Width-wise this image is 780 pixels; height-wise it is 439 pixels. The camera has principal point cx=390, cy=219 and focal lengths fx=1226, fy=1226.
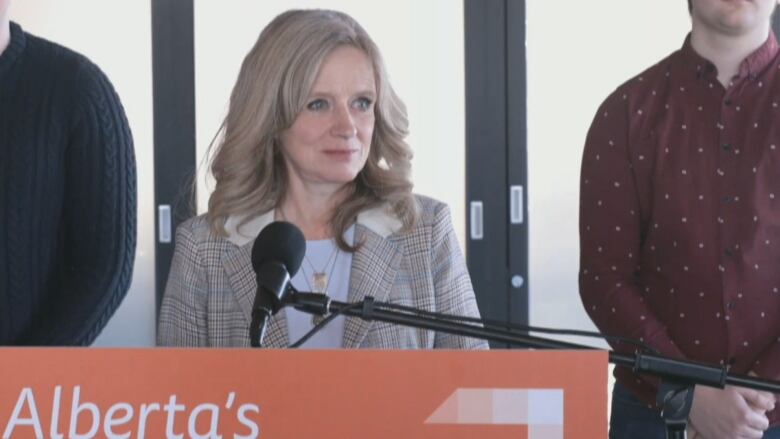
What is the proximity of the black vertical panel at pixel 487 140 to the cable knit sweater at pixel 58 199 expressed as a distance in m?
3.62

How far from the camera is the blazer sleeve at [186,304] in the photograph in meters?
2.11

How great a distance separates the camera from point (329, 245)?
7.07 feet

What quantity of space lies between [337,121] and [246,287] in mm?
325

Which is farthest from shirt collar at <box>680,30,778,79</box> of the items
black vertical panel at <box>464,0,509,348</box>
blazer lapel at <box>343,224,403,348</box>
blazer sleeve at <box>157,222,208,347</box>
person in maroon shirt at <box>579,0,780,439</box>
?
black vertical panel at <box>464,0,509,348</box>

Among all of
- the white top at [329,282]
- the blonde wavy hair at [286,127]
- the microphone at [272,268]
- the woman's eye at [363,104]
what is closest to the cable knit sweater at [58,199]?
the blonde wavy hair at [286,127]

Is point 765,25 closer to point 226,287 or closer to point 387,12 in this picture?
point 226,287

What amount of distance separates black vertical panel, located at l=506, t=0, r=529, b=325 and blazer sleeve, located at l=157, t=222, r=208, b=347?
362 cm

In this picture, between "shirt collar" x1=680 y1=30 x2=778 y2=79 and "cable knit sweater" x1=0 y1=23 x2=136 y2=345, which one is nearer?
"cable knit sweater" x1=0 y1=23 x2=136 y2=345

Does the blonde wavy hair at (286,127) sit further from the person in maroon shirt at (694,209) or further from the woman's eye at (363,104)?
the person in maroon shirt at (694,209)

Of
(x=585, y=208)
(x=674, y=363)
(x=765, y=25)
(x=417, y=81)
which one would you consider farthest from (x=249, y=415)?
(x=417, y=81)

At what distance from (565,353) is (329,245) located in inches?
38.4

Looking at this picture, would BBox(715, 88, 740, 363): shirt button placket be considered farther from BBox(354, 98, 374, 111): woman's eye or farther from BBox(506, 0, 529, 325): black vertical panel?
BBox(506, 0, 529, 325): black vertical panel

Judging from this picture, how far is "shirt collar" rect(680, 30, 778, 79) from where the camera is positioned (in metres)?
2.20

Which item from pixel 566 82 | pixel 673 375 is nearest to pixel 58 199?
pixel 673 375
